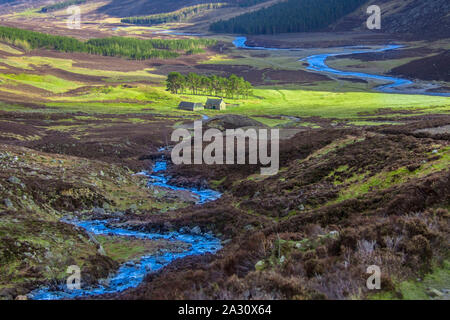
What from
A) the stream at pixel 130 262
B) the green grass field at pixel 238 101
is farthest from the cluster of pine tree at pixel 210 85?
the stream at pixel 130 262

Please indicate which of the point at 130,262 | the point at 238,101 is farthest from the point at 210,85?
the point at 130,262

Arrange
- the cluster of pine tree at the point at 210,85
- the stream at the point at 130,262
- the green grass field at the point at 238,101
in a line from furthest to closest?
the cluster of pine tree at the point at 210,85 → the green grass field at the point at 238,101 → the stream at the point at 130,262

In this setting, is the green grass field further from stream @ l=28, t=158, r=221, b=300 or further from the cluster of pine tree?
stream @ l=28, t=158, r=221, b=300

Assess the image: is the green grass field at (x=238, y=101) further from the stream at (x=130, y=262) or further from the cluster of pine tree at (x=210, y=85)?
the stream at (x=130, y=262)

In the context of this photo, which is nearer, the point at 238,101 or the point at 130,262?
the point at 130,262

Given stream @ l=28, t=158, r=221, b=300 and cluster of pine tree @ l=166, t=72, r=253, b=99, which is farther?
cluster of pine tree @ l=166, t=72, r=253, b=99

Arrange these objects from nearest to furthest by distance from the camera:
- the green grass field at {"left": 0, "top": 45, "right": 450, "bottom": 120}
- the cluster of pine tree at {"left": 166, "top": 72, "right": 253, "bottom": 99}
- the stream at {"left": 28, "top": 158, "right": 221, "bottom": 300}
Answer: the stream at {"left": 28, "top": 158, "right": 221, "bottom": 300} < the green grass field at {"left": 0, "top": 45, "right": 450, "bottom": 120} < the cluster of pine tree at {"left": 166, "top": 72, "right": 253, "bottom": 99}

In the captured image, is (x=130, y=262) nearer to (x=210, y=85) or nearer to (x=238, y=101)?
(x=238, y=101)

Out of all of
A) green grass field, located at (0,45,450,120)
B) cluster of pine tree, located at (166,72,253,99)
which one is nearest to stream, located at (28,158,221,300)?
green grass field, located at (0,45,450,120)
